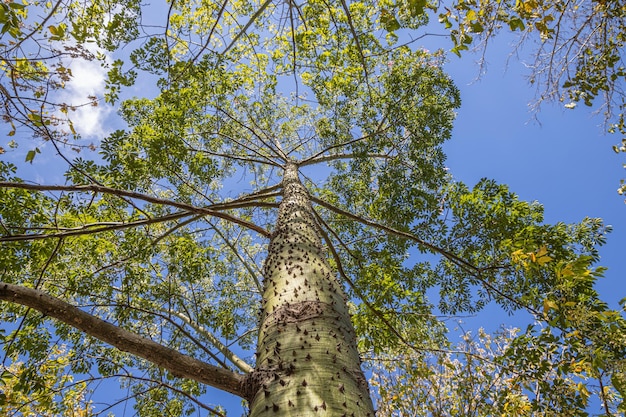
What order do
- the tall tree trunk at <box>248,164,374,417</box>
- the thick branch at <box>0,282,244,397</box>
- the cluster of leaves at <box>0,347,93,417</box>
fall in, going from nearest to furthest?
1. the tall tree trunk at <box>248,164,374,417</box>
2. the thick branch at <box>0,282,244,397</box>
3. the cluster of leaves at <box>0,347,93,417</box>

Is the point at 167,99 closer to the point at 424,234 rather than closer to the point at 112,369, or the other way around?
the point at 112,369

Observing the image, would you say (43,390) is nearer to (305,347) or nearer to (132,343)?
(132,343)

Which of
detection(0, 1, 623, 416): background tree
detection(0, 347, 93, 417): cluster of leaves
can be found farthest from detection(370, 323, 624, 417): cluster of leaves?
detection(0, 347, 93, 417): cluster of leaves

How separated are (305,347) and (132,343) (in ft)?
3.67

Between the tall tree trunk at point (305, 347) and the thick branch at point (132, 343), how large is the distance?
0.30 m

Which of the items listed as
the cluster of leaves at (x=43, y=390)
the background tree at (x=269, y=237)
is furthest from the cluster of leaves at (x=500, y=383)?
the cluster of leaves at (x=43, y=390)

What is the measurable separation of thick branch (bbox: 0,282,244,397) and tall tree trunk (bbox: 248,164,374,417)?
297mm

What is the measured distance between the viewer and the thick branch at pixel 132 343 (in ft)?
6.57

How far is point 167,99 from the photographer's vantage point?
592cm

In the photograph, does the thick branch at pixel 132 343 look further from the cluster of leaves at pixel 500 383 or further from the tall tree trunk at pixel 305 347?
the cluster of leaves at pixel 500 383

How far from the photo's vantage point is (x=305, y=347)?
1.71 m

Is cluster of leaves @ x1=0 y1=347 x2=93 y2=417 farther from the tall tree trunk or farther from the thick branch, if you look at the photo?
the tall tree trunk

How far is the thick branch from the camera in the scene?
6.57 ft

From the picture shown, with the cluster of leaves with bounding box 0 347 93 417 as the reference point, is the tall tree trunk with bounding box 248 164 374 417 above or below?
below
